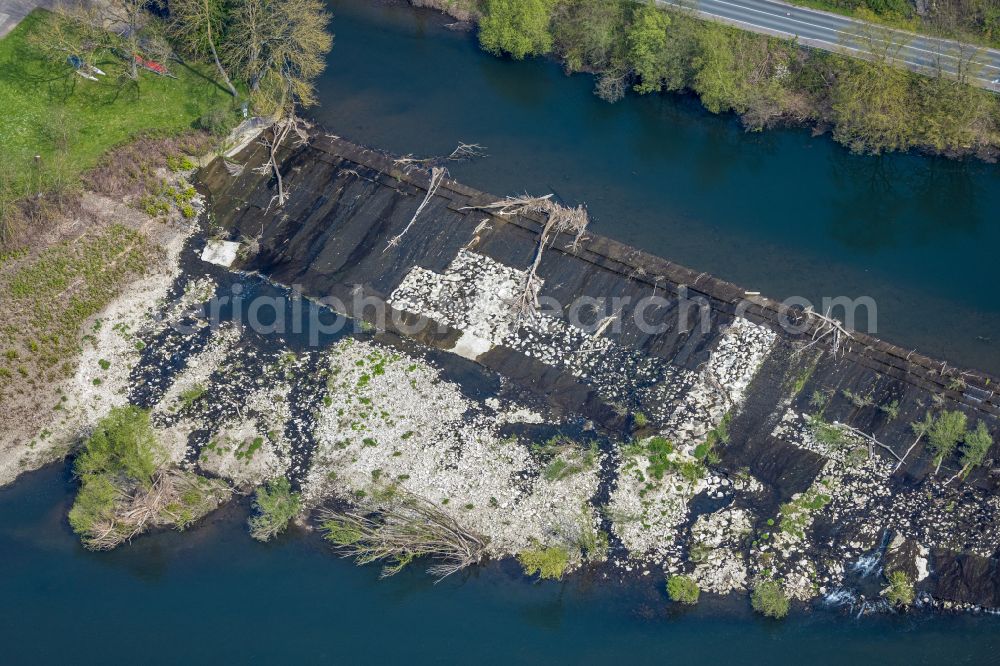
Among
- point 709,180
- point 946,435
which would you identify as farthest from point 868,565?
point 709,180

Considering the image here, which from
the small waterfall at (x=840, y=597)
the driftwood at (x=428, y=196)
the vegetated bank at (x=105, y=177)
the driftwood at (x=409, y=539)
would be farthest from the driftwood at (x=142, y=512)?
the small waterfall at (x=840, y=597)

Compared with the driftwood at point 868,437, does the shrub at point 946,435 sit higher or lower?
higher

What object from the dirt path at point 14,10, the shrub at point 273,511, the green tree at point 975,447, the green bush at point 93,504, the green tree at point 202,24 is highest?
the green tree at point 202,24

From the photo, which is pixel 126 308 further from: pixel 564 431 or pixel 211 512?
pixel 564 431

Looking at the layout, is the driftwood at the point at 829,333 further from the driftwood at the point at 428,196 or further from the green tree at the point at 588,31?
the green tree at the point at 588,31

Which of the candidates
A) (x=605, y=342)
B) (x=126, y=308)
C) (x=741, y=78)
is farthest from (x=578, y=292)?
(x=126, y=308)

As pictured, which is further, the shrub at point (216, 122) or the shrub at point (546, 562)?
the shrub at point (216, 122)

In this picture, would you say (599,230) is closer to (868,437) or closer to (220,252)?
(868,437)
